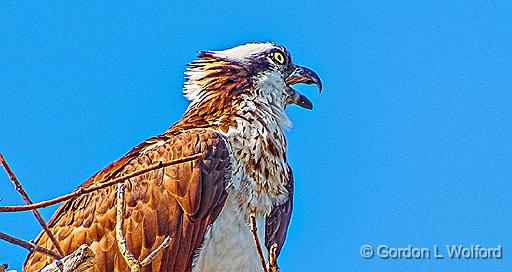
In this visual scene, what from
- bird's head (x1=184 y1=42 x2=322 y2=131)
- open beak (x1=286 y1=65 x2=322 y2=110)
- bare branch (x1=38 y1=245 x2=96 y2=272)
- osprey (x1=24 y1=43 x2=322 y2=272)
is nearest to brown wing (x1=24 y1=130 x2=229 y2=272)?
osprey (x1=24 y1=43 x2=322 y2=272)

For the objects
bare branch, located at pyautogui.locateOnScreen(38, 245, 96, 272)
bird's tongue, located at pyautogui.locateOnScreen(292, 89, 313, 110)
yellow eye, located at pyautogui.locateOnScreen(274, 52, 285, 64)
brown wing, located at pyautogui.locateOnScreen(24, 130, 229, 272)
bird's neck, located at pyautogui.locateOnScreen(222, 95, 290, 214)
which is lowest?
bare branch, located at pyautogui.locateOnScreen(38, 245, 96, 272)

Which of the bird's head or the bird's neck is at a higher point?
the bird's head

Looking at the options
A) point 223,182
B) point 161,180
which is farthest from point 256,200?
point 161,180

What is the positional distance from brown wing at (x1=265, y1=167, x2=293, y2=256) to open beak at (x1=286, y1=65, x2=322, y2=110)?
2.80ft

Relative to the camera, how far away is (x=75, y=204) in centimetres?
664

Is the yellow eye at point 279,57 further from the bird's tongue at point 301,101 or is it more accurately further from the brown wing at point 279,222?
the brown wing at point 279,222

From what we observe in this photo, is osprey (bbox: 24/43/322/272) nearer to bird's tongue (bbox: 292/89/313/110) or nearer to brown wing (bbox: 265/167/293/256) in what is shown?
brown wing (bbox: 265/167/293/256)

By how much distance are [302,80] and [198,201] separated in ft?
6.41

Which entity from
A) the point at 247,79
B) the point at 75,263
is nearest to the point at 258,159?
the point at 247,79

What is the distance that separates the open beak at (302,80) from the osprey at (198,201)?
0.54 m

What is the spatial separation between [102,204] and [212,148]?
0.86m

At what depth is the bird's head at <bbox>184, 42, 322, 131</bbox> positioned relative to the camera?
24.0ft

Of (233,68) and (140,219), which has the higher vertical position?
(233,68)

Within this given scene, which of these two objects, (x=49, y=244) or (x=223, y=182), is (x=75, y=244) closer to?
A: (x=49, y=244)
